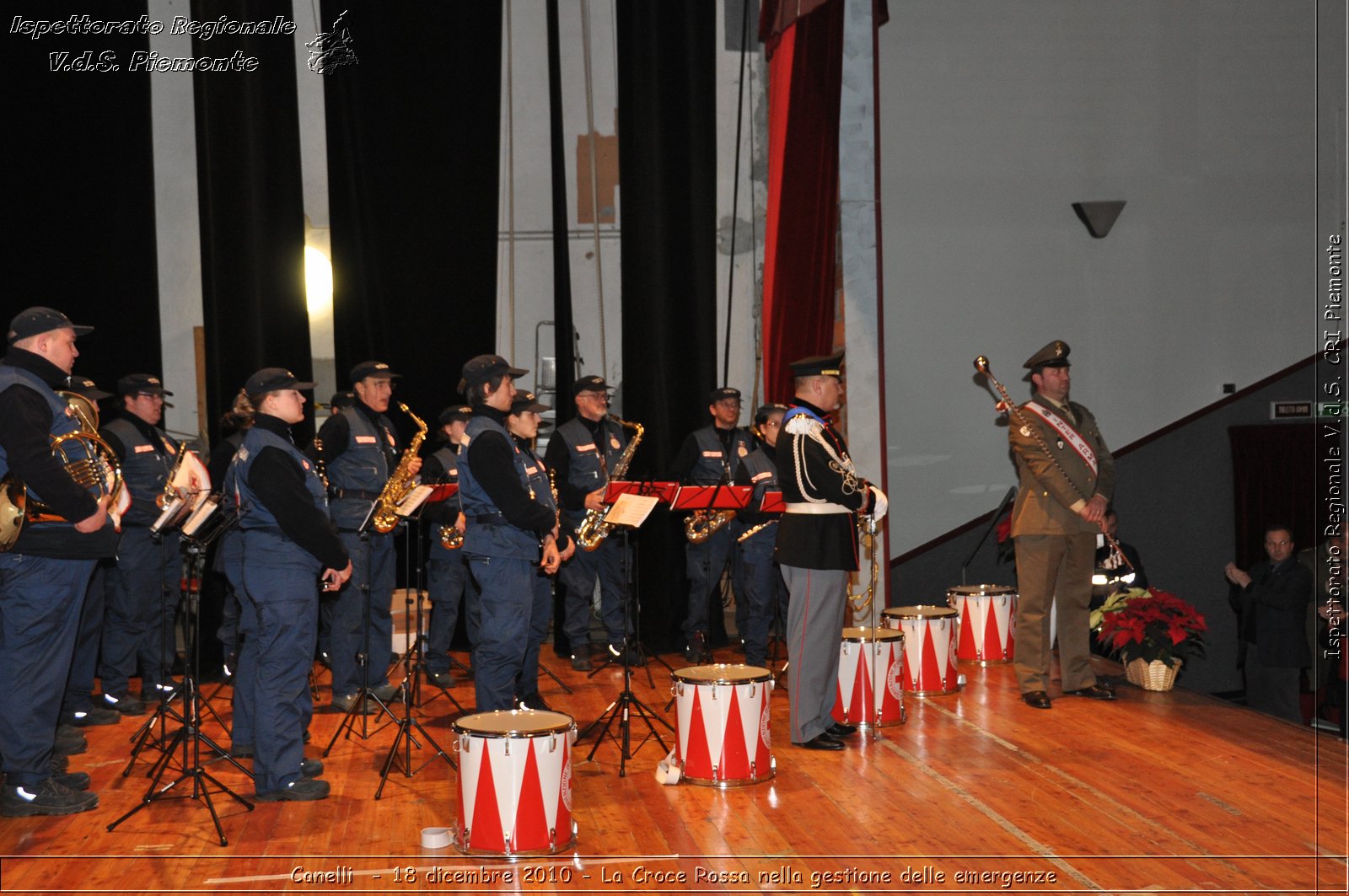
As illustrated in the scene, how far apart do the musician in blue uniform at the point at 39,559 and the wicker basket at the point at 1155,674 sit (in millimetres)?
5562

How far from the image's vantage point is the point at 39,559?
14.3 feet

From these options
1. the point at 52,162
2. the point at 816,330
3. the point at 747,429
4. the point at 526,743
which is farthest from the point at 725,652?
the point at 52,162

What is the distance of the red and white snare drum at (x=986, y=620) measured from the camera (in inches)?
294

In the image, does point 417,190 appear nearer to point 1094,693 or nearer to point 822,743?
point 822,743

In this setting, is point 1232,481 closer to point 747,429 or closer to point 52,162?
point 747,429

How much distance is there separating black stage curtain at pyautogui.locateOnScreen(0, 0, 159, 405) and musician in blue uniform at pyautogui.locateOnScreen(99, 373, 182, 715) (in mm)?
698

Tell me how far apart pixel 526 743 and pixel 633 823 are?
2.29ft

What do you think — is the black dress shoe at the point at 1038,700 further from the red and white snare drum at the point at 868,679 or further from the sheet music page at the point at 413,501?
the sheet music page at the point at 413,501

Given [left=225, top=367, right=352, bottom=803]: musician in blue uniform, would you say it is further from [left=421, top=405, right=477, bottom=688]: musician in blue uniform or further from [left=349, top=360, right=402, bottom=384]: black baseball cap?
[left=421, top=405, right=477, bottom=688]: musician in blue uniform

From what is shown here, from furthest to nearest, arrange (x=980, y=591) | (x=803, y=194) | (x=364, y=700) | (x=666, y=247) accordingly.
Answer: (x=666, y=247), (x=803, y=194), (x=980, y=591), (x=364, y=700)

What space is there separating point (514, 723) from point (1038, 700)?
11.2 feet

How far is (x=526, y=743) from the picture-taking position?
396 centimetres

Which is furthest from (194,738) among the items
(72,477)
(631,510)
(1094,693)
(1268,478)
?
(1268,478)

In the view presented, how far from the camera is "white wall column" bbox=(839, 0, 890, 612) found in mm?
8242
